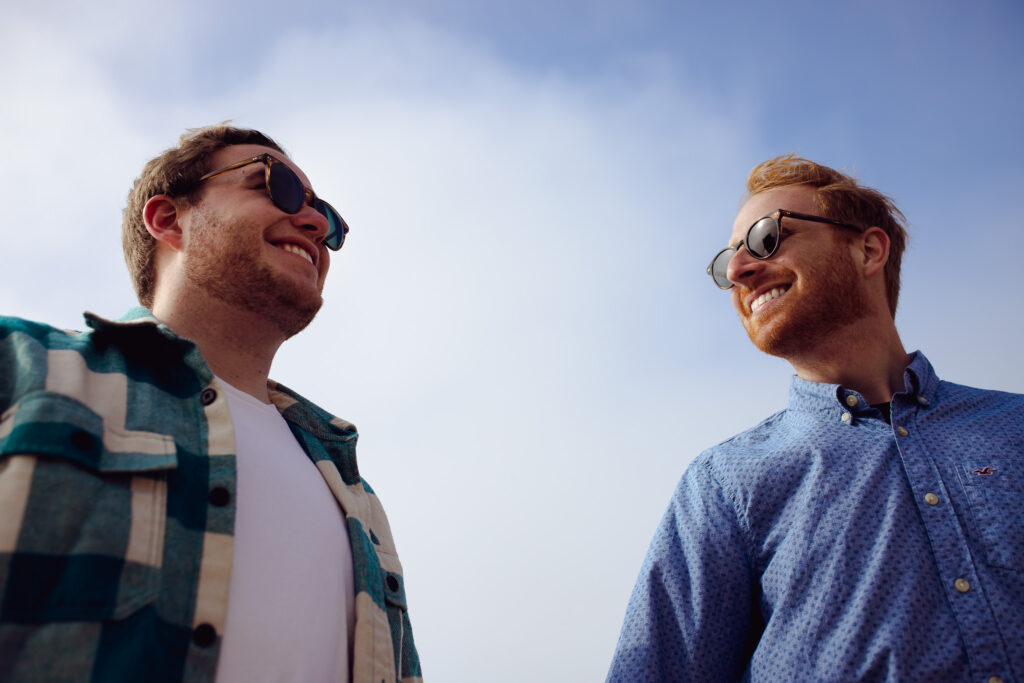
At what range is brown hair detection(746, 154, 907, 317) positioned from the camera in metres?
3.74

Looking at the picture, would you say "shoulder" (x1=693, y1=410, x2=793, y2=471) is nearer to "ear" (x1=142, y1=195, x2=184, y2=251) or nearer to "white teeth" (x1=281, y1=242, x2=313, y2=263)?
"white teeth" (x1=281, y1=242, x2=313, y2=263)

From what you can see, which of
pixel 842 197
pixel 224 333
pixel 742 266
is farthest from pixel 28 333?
pixel 842 197

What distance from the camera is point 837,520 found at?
2.61 meters

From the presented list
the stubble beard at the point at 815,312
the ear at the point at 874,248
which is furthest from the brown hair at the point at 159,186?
the ear at the point at 874,248

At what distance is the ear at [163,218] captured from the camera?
3.41 m

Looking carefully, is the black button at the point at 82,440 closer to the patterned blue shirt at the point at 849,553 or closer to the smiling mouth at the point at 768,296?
the patterned blue shirt at the point at 849,553

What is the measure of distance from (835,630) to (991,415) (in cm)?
126

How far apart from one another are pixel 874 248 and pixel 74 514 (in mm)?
3833

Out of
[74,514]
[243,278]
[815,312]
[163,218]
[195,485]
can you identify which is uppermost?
[163,218]

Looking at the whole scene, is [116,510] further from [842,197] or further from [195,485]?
[842,197]

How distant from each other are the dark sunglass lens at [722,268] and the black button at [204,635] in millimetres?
3025

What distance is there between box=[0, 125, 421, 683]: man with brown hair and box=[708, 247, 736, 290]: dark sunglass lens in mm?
2239

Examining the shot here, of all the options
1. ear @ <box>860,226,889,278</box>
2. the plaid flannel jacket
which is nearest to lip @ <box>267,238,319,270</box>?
the plaid flannel jacket

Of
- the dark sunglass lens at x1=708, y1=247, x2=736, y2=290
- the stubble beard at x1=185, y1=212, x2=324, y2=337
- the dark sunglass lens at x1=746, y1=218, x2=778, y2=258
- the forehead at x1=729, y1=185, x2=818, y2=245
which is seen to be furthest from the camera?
the dark sunglass lens at x1=708, y1=247, x2=736, y2=290
